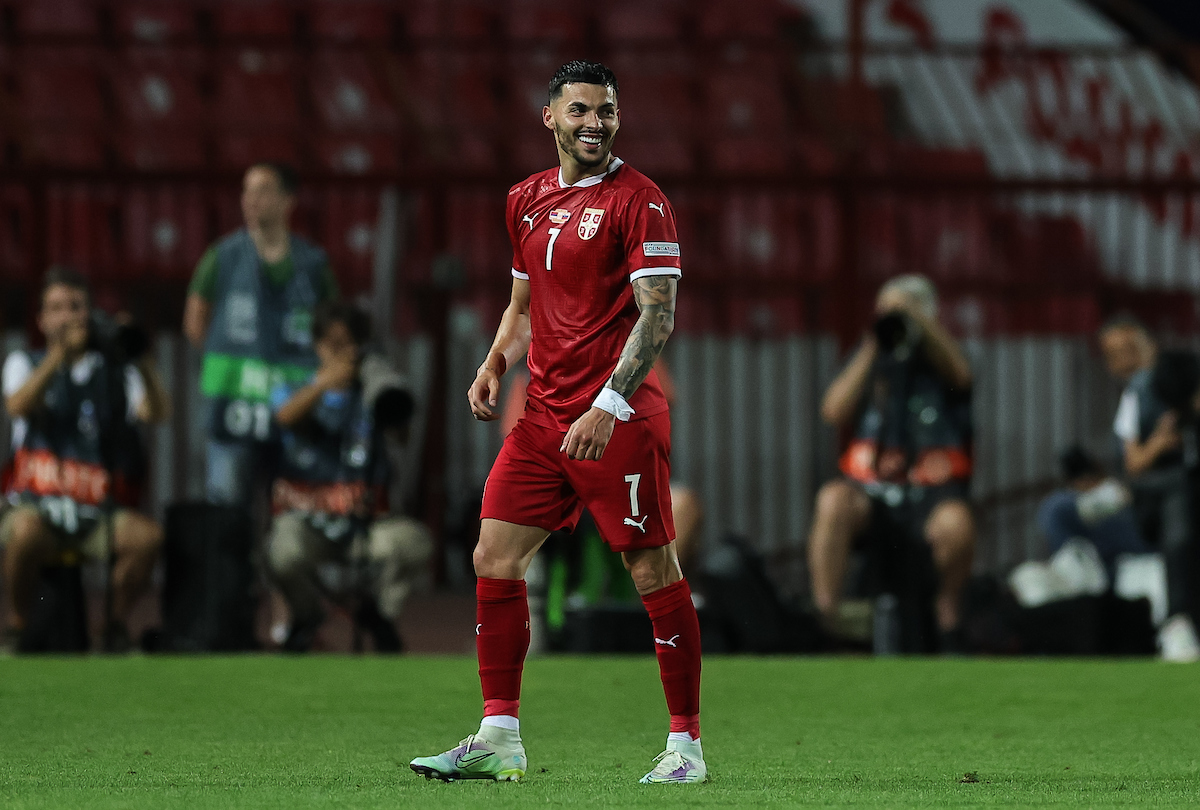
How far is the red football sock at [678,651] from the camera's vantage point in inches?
162

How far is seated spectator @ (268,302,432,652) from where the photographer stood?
7.27m

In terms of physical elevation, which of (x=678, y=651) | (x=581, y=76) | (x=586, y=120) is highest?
(x=581, y=76)

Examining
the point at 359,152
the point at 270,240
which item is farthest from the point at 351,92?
the point at 270,240

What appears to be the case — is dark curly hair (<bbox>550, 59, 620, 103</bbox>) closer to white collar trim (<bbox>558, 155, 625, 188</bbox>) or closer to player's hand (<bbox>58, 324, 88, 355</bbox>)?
white collar trim (<bbox>558, 155, 625, 188</bbox>)

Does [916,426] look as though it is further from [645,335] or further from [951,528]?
[645,335]

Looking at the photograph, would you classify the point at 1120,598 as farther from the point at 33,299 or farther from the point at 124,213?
the point at 124,213

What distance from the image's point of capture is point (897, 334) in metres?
7.41

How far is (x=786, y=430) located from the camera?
33.2ft

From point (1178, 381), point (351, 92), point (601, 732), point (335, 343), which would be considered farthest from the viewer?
point (351, 92)

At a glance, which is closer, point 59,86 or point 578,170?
point 578,170

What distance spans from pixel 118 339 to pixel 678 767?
3923 mm

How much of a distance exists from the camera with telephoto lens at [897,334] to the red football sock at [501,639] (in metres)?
3.54

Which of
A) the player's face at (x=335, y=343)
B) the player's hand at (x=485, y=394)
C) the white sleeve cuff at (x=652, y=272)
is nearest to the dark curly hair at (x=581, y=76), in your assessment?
the white sleeve cuff at (x=652, y=272)

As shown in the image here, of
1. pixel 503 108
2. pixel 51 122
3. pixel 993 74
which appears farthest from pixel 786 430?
pixel 51 122
